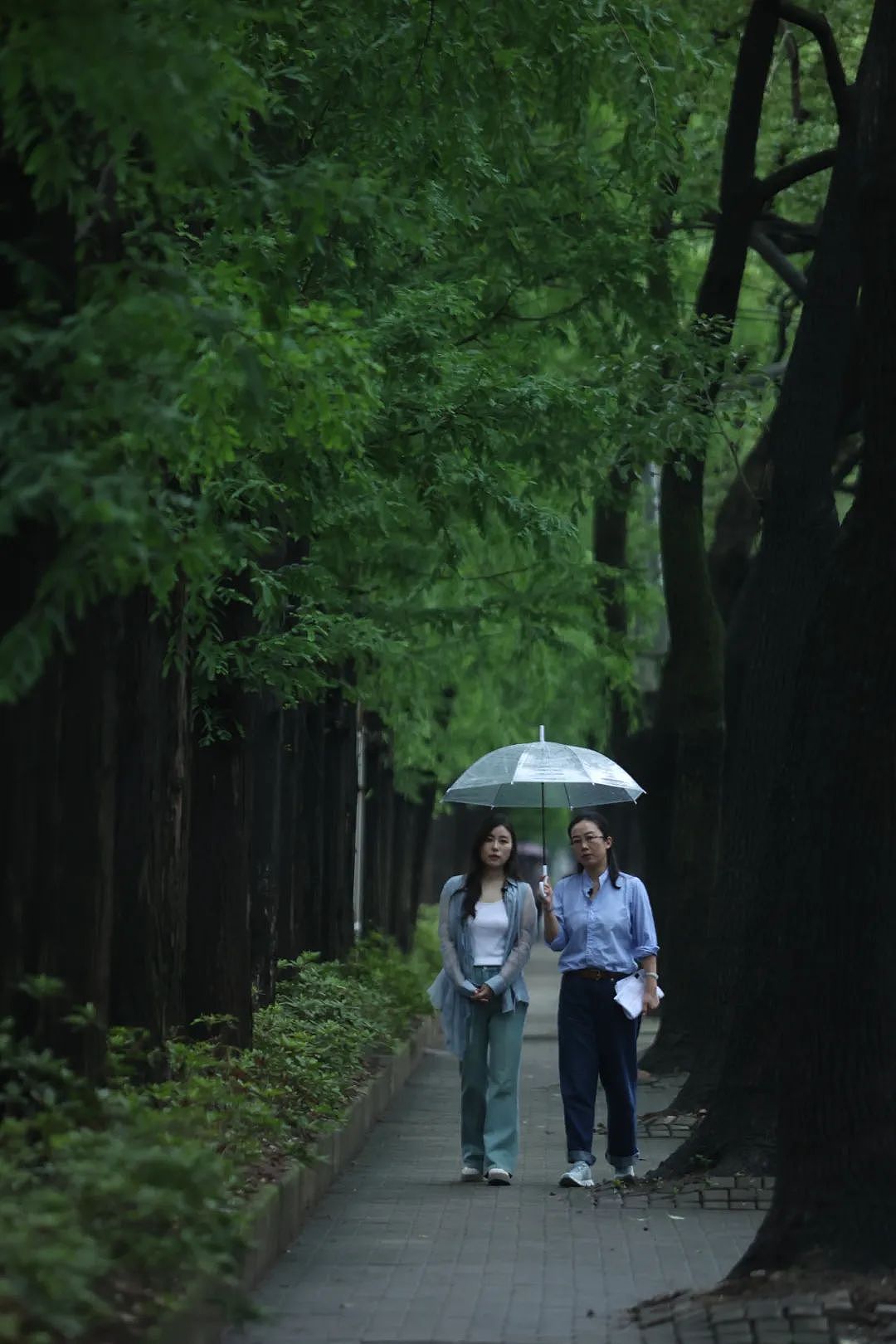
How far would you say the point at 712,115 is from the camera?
22766 millimetres

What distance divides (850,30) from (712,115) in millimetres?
1834

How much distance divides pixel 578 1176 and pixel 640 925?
1.41 metres

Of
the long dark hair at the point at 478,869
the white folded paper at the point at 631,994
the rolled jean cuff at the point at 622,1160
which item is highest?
the long dark hair at the point at 478,869

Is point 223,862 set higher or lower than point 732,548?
lower

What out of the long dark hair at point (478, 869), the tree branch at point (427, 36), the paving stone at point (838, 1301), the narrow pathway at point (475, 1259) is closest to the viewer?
the paving stone at point (838, 1301)

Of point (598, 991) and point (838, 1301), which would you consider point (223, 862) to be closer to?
point (598, 991)

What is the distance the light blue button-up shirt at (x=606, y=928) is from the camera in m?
13.3

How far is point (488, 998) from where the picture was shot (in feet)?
44.3

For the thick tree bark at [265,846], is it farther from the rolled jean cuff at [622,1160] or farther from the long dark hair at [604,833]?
the rolled jean cuff at [622,1160]

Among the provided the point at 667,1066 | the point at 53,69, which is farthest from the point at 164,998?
the point at 667,1066

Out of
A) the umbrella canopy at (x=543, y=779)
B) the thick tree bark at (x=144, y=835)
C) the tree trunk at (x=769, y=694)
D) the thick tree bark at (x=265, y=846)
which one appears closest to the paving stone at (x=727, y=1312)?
the thick tree bark at (x=144, y=835)

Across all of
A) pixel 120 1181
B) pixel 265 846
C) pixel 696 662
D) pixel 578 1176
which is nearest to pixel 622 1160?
pixel 578 1176

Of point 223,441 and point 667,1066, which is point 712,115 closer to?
point 667,1066

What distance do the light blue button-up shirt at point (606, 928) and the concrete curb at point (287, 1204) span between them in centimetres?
172
